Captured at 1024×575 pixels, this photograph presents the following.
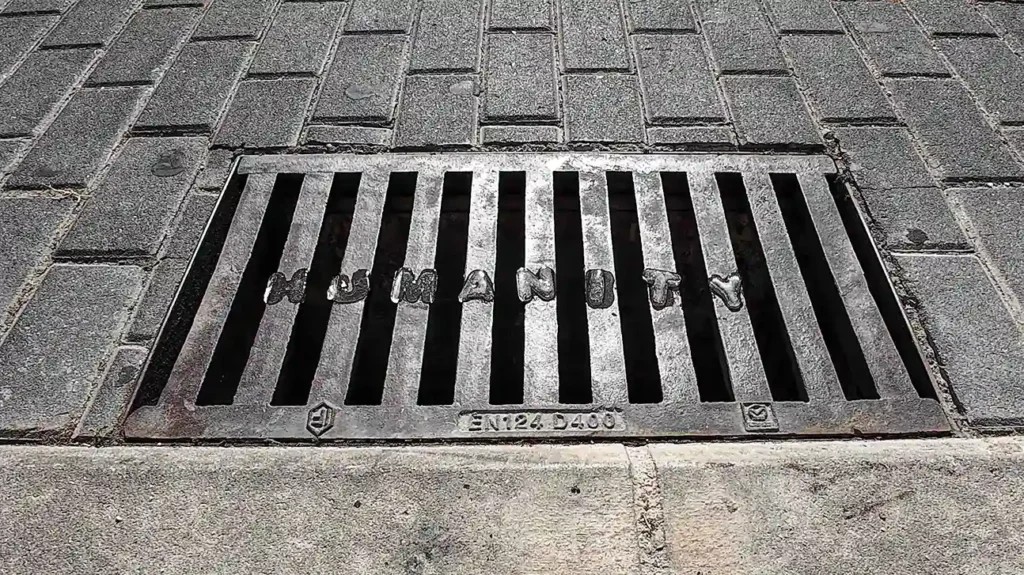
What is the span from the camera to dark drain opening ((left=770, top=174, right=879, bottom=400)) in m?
1.92

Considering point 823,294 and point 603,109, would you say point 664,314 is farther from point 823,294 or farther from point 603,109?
point 603,109

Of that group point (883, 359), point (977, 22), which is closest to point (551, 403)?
point (883, 359)

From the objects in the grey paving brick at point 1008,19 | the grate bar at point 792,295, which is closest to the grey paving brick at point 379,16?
the grate bar at point 792,295

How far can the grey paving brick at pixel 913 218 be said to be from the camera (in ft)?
6.91

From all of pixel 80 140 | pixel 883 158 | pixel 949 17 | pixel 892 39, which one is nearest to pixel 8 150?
pixel 80 140

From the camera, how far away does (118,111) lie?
266 centimetres

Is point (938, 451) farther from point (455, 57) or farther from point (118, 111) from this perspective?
point (118, 111)

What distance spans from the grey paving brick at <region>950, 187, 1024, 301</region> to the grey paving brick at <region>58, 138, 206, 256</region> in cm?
226

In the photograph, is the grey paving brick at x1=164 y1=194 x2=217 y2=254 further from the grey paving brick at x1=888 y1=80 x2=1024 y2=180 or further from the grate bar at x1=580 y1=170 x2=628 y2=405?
the grey paving brick at x1=888 y1=80 x2=1024 y2=180

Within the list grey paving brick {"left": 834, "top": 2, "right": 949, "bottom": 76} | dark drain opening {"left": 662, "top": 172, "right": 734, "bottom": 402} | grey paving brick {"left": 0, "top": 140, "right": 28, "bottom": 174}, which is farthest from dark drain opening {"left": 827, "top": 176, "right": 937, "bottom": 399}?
grey paving brick {"left": 0, "top": 140, "right": 28, "bottom": 174}

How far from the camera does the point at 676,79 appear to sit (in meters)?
2.76

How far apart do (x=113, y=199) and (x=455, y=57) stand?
4.24 ft

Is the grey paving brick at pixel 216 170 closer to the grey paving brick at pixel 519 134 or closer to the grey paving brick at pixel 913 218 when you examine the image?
the grey paving brick at pixel 519 134

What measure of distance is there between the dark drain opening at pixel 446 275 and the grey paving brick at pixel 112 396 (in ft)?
2.63
